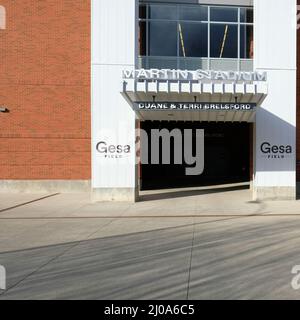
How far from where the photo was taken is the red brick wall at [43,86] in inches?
747

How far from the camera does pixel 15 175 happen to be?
19.1 metres

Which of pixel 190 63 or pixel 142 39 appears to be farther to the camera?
pixel 142 39

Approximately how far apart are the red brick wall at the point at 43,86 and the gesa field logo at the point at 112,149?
14.2ft

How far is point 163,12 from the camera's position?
16.6 metres

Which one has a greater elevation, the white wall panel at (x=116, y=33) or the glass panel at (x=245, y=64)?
the white wall panel at (x=116, y=33)

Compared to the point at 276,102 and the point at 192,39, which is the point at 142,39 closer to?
the point at 192,39

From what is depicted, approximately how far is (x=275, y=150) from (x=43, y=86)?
1222cm

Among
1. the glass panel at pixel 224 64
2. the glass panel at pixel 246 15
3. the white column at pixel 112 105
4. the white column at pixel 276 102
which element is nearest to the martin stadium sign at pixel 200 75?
the white column at pixel 112 105

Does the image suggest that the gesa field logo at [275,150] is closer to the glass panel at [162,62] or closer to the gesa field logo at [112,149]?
the glass panel at [162,62]

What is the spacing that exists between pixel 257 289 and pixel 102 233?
4.82 metres

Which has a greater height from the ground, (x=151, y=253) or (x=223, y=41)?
(x=223, y=41)

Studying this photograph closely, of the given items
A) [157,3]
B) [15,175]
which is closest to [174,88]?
[157,3]

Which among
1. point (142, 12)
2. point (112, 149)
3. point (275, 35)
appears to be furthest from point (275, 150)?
point (142, 12)

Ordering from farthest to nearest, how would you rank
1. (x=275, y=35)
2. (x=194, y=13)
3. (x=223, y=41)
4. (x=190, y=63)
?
(x=223, y=41) < (x=194, y=13) < (x=190, y=63) < (x=275, y=35)
